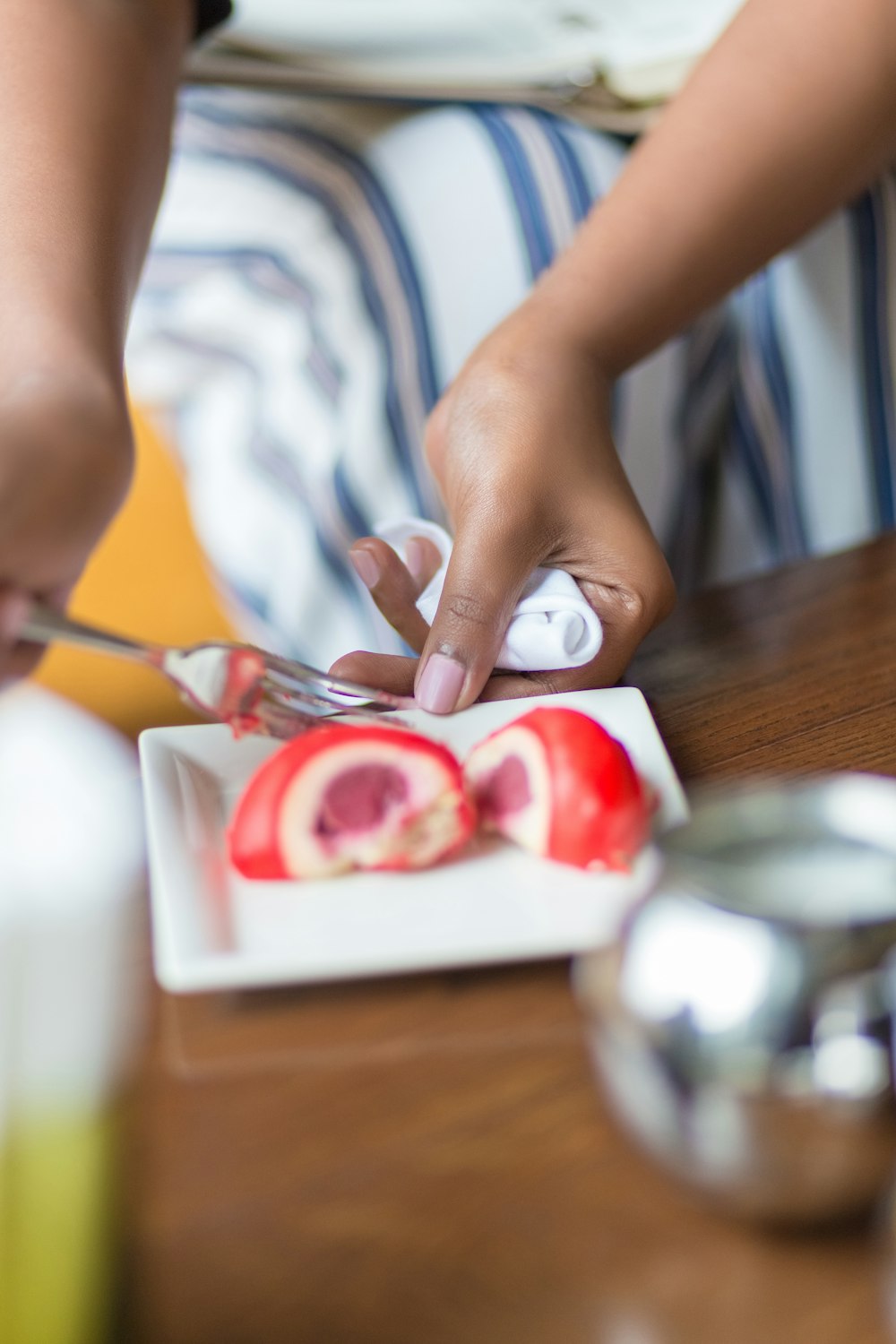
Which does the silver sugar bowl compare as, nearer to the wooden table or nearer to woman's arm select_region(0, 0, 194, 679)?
the wooden table

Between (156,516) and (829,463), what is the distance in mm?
909

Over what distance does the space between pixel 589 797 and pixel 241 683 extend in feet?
0.56

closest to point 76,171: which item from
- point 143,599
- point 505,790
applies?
point 505,790

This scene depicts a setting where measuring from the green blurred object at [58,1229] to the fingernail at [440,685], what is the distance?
0.26 metres

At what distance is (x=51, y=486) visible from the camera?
23.8 inches

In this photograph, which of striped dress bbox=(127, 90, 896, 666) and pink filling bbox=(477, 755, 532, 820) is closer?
pink filling bbox=(477, 755, 532, 820)

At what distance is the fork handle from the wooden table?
0.48 feet

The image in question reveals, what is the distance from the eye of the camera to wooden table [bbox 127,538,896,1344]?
33 centimetres

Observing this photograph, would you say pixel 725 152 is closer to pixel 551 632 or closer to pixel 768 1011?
pixel 551 632

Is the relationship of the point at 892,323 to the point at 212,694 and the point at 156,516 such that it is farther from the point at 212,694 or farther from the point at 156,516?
the point at 156,516

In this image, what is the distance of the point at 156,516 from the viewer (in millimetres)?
1716

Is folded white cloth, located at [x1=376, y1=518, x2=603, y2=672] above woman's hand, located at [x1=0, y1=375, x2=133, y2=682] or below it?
below

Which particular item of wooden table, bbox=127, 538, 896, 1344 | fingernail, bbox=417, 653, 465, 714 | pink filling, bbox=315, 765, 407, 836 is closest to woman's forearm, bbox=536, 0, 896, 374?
fingernail, bbox=417, 653, 465, 714

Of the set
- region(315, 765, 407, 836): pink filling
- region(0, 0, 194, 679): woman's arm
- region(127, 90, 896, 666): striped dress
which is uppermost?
region(0, 0, 194, 679): woman's arm
